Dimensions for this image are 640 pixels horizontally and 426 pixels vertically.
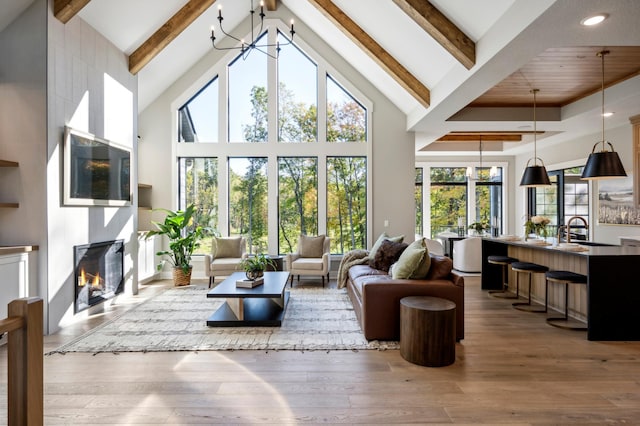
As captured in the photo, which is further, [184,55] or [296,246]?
[296,246]

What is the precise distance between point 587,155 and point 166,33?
26.0 ft

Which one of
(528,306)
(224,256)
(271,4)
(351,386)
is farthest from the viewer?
(271,4)

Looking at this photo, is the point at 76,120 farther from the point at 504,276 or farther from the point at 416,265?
the point at 504,276

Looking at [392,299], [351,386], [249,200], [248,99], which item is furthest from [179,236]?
[351,386]

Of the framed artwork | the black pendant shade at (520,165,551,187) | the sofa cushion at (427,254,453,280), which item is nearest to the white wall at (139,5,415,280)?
the black pendant shade at (520,165,551,187)

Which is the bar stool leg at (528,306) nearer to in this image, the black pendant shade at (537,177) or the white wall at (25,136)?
the black pendant shade at (537,177)

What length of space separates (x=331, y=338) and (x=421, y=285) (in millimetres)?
1033

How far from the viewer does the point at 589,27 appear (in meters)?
2.75

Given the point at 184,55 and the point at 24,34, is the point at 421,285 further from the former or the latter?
the point at 184,55

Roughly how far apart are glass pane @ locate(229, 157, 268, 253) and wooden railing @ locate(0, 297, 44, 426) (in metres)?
5.72

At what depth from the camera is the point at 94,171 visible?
4.38 meters

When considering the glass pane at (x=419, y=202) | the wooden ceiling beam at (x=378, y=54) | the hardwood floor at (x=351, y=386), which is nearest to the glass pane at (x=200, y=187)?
the wooden ceiling beam at (x=378, y=54)

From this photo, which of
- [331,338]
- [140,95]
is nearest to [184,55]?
[140,95]

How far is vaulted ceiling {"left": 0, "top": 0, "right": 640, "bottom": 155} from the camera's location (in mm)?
2973
